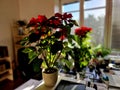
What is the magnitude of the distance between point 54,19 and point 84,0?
2251 millimetres

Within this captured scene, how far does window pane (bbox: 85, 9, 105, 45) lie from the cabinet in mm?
2093

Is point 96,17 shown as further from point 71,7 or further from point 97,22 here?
point 71,7

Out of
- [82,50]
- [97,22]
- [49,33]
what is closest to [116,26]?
[97,22]

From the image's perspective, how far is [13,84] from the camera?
2768mm

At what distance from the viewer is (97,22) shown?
2.72 metres

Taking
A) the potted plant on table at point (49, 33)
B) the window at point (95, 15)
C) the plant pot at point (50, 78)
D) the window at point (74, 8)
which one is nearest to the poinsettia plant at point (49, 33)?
the potted plant on table at point (49, 33)

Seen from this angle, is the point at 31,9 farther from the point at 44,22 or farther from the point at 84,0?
the point at 44,22

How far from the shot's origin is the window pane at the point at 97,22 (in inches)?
104

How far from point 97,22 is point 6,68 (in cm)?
239

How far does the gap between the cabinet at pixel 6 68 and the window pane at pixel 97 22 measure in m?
2.09

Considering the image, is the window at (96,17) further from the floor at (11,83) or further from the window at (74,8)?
the floor at (11,83)

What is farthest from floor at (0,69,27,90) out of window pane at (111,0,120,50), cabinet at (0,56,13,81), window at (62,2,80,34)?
window pane at (111,0,120,50)

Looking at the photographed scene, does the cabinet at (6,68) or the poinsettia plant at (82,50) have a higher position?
the poinsettia plant at (82,50)

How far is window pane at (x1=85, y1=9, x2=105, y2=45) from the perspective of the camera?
2.63 metres
